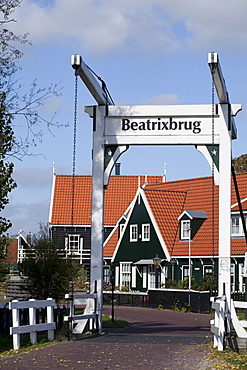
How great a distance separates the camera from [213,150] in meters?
16.3

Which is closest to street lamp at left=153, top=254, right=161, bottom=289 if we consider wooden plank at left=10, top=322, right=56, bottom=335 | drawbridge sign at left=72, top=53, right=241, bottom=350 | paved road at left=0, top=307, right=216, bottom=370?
drawbridge sign at left=72, top=53, right=241, bottom=350

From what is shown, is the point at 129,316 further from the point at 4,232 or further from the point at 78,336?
the point at 78,336

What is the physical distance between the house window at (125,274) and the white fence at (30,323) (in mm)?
30136

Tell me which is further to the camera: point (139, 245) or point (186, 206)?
point (139, 245)

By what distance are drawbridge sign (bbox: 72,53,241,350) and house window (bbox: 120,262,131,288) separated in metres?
28.7

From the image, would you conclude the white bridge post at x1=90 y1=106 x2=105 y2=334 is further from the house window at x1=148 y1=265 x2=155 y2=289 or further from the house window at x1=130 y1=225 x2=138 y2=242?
the house window at x1=130 y1=225 x2=138 y2=242

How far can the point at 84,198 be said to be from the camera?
2325 inches

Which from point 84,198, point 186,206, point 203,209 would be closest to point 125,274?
point 186,206

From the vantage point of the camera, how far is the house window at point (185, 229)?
136ft

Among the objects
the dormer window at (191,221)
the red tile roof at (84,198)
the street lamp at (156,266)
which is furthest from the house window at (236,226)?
the red tile roof at (84,198)

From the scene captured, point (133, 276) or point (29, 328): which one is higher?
point (133, 276)

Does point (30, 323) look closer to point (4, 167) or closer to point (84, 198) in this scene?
point (4, 167)

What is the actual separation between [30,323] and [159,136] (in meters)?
5.33

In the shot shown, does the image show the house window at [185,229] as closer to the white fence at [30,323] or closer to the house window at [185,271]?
the house window at [185,271]
